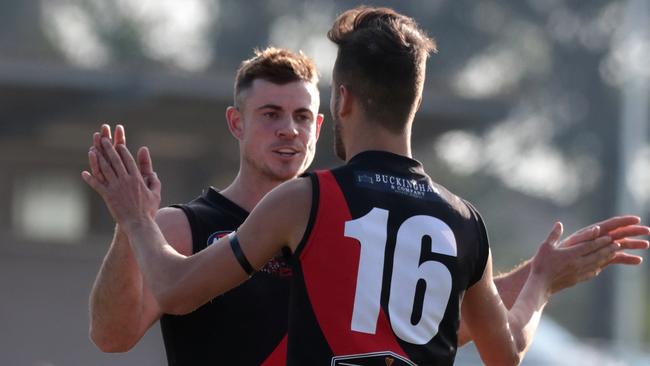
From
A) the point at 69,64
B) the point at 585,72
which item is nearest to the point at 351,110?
the point at 69,64

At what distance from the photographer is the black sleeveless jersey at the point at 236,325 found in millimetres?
5371

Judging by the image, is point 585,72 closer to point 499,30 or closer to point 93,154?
point 499,30

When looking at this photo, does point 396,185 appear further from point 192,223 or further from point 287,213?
point 192,223

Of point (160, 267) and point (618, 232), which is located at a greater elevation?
point (618, 232)

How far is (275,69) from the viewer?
5996 millimetres

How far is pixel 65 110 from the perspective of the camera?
65.2 feet

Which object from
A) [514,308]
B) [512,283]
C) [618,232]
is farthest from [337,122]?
[512,283]

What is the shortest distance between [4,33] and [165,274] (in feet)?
135

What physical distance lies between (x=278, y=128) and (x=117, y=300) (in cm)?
106

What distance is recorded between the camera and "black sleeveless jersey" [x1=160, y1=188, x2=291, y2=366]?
5371mm

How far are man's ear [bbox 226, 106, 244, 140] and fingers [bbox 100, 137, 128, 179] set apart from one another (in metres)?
1.42

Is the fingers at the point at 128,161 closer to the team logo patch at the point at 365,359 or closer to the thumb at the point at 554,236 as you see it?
the team logo patch at the point at 365,359

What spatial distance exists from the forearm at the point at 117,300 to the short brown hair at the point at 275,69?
3.51ft

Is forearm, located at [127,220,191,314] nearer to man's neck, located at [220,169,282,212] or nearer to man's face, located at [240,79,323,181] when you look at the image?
man's neck, located at [220,169,282,212]
